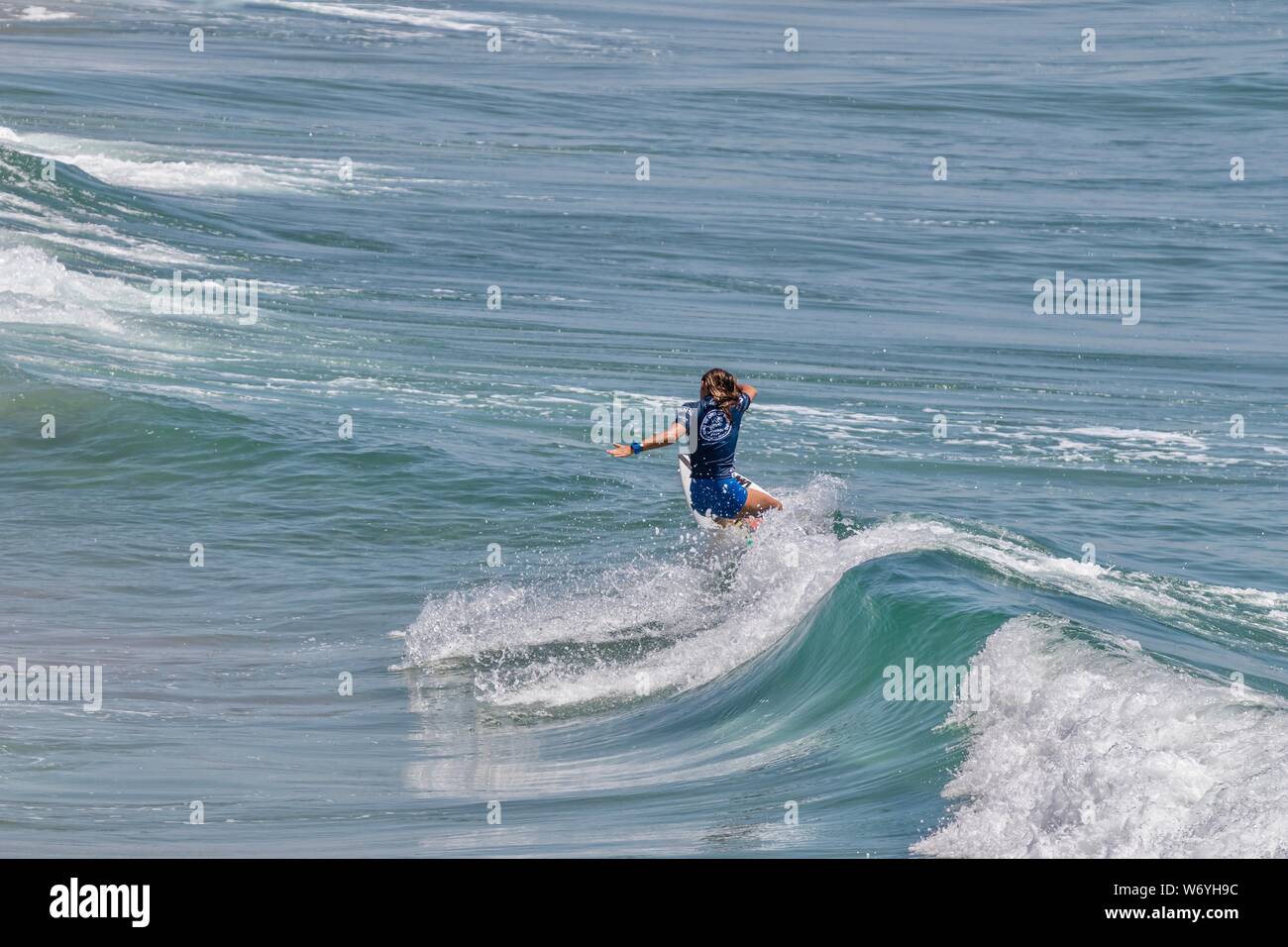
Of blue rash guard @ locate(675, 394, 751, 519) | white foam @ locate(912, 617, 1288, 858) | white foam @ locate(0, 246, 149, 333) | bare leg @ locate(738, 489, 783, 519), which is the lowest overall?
white foam @ locate(912, 617, 1288, 858)

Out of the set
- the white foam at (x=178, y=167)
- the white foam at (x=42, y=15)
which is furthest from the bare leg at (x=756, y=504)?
the white foam at (x=42, y=15)

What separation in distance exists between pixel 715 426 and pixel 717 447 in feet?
→ 0.68

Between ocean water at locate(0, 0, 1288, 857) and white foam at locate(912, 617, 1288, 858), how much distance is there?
27 mm

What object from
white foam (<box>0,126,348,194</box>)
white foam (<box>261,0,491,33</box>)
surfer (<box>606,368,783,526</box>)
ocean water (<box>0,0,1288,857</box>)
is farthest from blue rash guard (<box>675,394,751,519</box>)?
white foam (<box>261,0,491,33</box>)

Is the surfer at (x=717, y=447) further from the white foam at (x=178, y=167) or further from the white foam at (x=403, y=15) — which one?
the white foam at (x=403, y=15)

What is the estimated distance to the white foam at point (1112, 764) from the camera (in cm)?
763

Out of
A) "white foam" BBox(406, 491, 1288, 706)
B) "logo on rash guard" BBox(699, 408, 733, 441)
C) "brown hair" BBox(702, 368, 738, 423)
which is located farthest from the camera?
"logo on rash guard" BBox(699, 408, 733, 441)

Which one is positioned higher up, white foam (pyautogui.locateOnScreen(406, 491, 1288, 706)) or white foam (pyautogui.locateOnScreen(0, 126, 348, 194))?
white foam (pyautogui.locateOnScreen(0, 126, 348, 194))

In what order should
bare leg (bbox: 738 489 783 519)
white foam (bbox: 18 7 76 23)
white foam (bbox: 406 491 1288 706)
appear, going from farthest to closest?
white foam (bbox: 18 7 76 23) < bare leg (bbox: 738 489 783 519) < white foam (bbox: 406 491 1288 706)

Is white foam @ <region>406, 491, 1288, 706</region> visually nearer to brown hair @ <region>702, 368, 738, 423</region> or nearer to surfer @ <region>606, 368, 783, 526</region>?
surfer @ <region>606, 368, 783, 526</region>

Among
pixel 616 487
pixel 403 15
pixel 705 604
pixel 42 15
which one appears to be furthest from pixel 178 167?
pixel 403 15

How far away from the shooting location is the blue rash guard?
46.3 feet

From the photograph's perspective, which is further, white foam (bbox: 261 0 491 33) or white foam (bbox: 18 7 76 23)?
white foam (bbox: 261 0 491 33)

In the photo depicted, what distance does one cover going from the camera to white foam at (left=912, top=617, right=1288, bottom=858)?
7.63m
